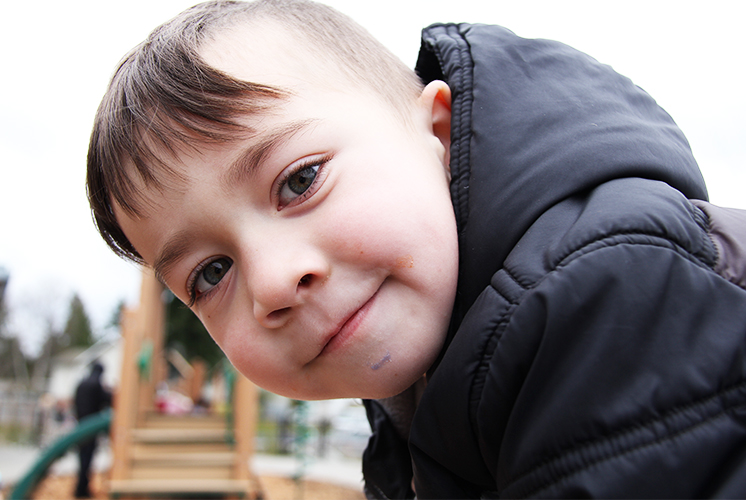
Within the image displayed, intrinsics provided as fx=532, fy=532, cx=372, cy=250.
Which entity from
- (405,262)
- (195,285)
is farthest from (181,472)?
(405,262)

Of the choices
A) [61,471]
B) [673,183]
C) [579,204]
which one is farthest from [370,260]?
[61,471]

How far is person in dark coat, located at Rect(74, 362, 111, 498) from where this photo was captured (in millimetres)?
6043

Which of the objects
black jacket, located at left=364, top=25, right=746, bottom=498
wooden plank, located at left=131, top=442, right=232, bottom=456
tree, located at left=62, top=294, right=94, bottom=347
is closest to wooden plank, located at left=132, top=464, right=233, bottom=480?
wooden plank, located at left=131, top=442, right=232, bottom=456

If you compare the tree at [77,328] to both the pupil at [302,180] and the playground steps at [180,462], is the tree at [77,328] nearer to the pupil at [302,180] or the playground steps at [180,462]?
the playground steps at [180,462]

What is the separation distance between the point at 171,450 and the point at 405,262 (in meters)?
5.64

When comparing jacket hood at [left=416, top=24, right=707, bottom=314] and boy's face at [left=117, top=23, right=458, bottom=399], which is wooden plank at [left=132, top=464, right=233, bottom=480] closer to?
boy's face at [left=117, top=23, right=458, bottom=399]

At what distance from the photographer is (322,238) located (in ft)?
2.46

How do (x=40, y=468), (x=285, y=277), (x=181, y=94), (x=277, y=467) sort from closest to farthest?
1. (x=285, y=277)
2. (x=181, y=94)
3. (x=40, y=468)
4. (x=277, y=467)

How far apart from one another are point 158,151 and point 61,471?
366 inches

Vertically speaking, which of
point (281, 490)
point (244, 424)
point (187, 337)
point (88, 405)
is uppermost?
point (244, 424)

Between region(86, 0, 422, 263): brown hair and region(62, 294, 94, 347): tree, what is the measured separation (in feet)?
146

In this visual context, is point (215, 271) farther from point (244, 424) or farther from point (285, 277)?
point (244, 424)

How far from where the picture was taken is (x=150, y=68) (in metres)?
0.92

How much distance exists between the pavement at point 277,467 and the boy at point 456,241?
20.0 ft
